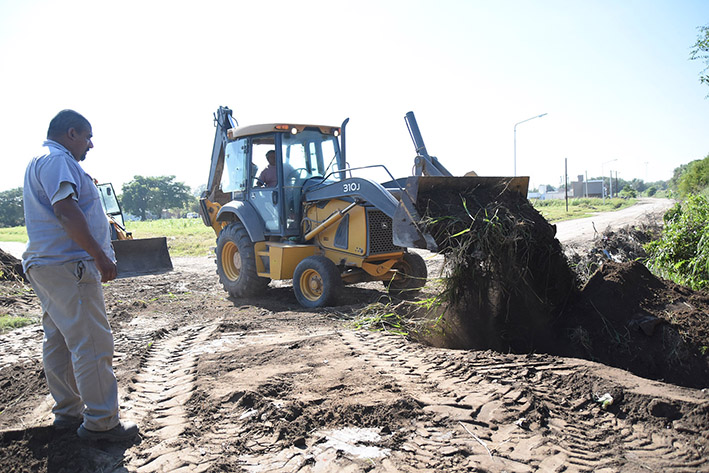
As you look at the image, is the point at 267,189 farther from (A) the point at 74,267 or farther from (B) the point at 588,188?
(B) the point at 588,188

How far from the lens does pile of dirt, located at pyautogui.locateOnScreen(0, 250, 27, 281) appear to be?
1026 centimetres

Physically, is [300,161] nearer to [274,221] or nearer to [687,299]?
[274,221]

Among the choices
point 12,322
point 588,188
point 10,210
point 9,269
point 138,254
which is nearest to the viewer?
point 12,322

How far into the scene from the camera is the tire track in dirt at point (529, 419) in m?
2.71

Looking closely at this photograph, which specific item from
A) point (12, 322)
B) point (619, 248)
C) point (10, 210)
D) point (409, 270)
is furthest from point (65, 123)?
point (10, 210)

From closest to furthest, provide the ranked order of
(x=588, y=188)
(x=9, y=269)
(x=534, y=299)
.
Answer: (x=534, y=299)
(x=9, y=269)
(x=588, y=188)

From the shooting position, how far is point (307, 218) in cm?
813

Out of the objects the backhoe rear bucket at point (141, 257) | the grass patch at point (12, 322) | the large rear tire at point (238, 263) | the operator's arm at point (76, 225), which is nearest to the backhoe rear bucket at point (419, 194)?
the operator's arm at point (76, 225)

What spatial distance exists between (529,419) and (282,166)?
19.6ft

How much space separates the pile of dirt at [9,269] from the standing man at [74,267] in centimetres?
855

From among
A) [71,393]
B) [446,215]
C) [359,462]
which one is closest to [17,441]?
[71,393]

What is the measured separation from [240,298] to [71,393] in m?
5.47

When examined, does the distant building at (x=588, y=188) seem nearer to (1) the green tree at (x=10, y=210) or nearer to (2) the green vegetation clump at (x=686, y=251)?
(1) the green tree at (x=10, y=210)

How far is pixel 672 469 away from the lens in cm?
256
